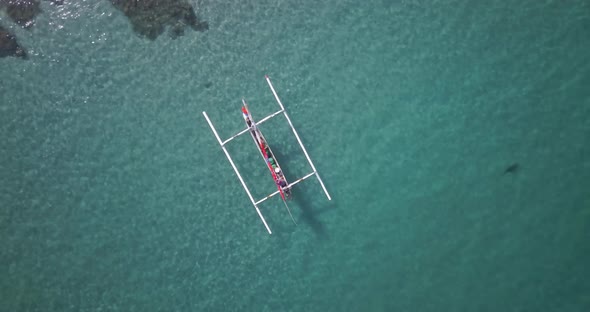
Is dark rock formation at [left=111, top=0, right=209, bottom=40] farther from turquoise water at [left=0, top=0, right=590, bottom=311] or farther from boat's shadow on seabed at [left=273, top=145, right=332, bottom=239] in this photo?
boat's shadow on seabed at [left=273, top=145, right=332, bottom=239]

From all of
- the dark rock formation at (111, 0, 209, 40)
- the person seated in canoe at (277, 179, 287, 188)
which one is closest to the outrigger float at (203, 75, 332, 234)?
the person seated in canoe at (277, 179, 287, 188)

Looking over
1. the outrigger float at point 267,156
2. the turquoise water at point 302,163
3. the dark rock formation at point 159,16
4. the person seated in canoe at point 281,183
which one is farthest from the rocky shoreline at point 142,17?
the person seated in canoe at point 281,183

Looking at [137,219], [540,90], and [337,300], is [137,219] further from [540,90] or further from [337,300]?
[540,90]

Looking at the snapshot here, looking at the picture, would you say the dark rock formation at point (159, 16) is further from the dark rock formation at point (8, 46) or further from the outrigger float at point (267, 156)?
the dark rock formation at point (8, 46)

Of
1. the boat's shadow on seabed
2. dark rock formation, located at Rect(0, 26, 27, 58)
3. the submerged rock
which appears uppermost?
the submerged rock

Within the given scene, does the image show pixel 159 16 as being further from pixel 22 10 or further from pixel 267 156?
pixel 267 156

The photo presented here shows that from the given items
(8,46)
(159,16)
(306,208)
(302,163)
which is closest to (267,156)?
(302,163)
